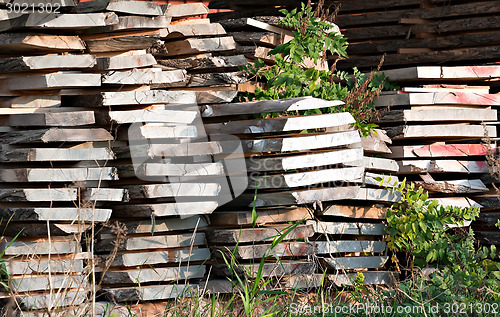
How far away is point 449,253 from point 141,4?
8.54ft

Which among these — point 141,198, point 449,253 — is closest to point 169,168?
point 141,198

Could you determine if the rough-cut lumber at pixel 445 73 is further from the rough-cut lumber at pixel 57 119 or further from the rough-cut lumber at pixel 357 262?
the rough-cut lumber at pixel 57 119

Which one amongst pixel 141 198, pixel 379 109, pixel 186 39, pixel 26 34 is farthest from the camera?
pixel 379 109

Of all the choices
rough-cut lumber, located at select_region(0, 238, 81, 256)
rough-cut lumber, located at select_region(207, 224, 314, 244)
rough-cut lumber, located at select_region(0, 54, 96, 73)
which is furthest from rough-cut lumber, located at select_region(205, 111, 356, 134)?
rough-cut lumber, located at select_region(0, 238, 81, 256)

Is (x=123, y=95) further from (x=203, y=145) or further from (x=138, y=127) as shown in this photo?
(x=203, y=145)

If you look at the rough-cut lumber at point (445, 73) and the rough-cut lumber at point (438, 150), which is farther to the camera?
the rough-cut lumber at point (445, 73)

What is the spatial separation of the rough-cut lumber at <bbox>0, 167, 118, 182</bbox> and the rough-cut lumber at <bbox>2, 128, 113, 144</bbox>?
7.4 inches

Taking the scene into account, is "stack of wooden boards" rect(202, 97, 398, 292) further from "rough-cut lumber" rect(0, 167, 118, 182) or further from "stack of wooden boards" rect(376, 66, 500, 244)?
"rough-cut lumber" rect(0, 167, 118, 182)

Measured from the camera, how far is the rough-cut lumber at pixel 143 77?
4172 millimetres

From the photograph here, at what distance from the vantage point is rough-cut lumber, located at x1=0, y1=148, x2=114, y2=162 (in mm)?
3988

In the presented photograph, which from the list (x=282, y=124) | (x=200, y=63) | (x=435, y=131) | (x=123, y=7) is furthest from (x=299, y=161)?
(x=435, y=131)

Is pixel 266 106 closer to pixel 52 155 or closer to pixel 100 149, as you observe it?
pixel 100 149

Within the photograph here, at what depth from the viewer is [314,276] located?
434 cm

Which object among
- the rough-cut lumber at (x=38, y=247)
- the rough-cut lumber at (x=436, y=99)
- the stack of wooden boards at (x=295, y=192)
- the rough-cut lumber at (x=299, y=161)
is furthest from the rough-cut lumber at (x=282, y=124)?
the rough-cut lumber at (x=38, y=247)
